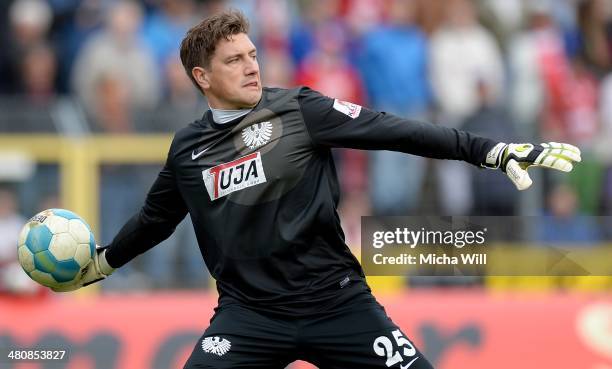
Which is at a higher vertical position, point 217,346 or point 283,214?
point 283,214

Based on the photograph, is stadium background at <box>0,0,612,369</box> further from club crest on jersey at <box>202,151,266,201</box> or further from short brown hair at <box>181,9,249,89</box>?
short brown hair at <box>181,9,249,89</box>

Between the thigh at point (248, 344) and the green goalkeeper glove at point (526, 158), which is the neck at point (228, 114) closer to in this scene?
the thigh at point (248, 344)

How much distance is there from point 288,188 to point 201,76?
2.59 feet

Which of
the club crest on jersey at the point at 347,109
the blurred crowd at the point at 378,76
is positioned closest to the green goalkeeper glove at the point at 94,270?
the club crest on jersey at the point at 347,109

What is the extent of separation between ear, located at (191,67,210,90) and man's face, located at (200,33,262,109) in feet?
0.30

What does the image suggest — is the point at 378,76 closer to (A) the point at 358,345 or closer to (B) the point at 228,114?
(B) the point at 228,114

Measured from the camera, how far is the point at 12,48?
43.8 ft

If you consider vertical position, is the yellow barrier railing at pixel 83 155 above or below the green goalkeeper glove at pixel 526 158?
below

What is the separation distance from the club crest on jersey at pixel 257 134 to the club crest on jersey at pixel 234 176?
62 millimetres

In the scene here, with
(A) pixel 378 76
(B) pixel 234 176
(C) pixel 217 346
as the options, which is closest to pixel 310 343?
(C) pixel 217 346

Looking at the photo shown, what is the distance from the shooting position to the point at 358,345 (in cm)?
637

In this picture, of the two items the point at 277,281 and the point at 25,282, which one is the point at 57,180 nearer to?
the point at 25,282

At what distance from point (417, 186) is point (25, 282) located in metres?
3.72

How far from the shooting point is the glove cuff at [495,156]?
20.3ft
